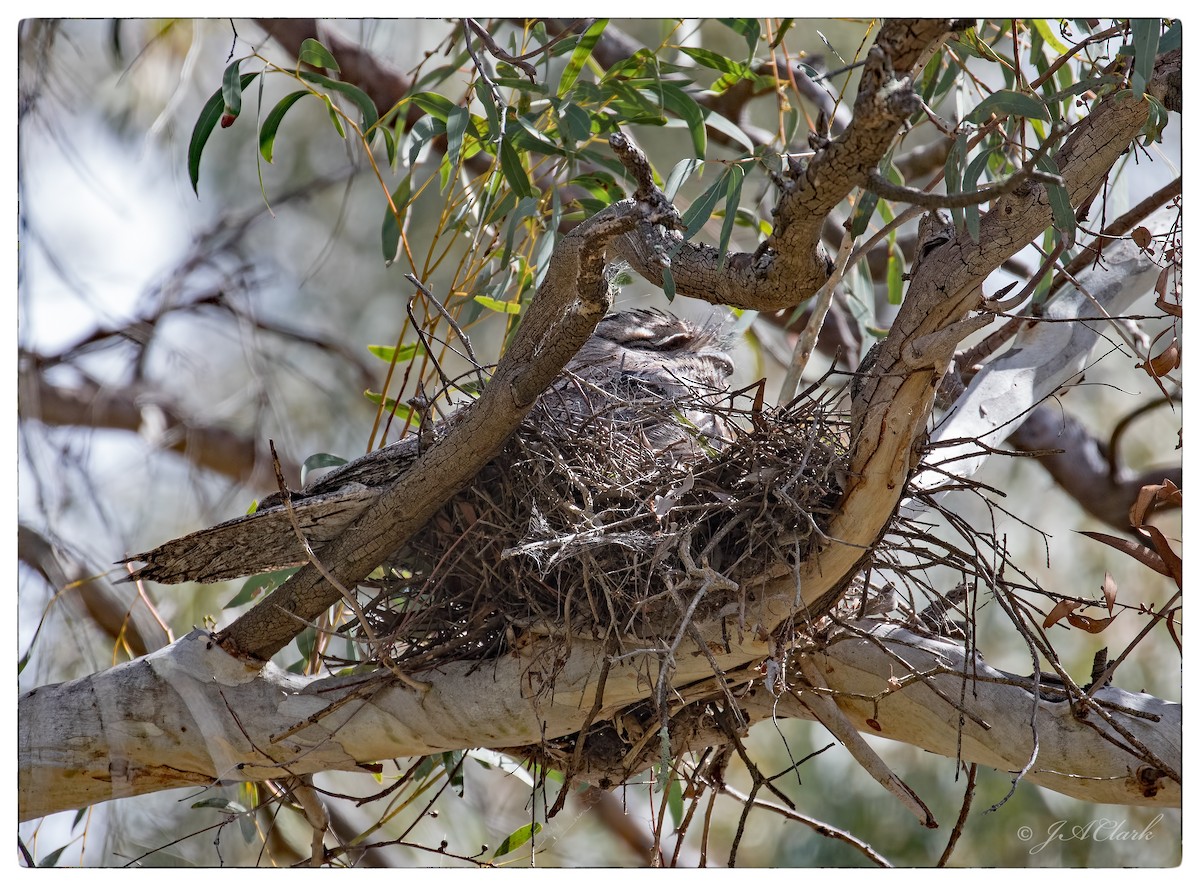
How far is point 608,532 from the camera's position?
162 centimetres

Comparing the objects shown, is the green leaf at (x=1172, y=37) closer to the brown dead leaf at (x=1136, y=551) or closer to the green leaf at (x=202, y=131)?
the brown dead leaf at (x=1136, y=551)

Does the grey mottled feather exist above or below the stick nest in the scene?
above

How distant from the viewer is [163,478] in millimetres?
2412

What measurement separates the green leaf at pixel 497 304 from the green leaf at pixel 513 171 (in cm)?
30

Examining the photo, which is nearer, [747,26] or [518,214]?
[747,26]

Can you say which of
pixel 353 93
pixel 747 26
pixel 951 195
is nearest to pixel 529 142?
pixel 353 93

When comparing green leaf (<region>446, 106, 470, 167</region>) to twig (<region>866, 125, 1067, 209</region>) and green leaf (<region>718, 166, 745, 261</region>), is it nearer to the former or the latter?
green leaf (<region>718, 166, 745, 261</region>)

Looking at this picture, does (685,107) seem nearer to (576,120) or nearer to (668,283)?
(576,120)

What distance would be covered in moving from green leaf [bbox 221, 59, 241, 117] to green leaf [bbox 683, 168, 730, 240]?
2.39 ft

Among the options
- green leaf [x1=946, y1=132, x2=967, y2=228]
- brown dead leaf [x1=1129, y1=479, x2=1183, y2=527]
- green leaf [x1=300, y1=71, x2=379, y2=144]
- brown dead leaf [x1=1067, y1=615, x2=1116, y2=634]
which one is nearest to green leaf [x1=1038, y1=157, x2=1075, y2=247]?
green leaf [x1=946, y1=132, x2=967, y2=228]

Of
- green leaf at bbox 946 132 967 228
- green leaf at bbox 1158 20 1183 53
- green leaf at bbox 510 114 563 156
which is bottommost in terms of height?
green leaf at bbox 946 132 967 228

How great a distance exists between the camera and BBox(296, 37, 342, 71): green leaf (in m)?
1.82

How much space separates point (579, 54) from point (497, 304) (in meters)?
0.46
